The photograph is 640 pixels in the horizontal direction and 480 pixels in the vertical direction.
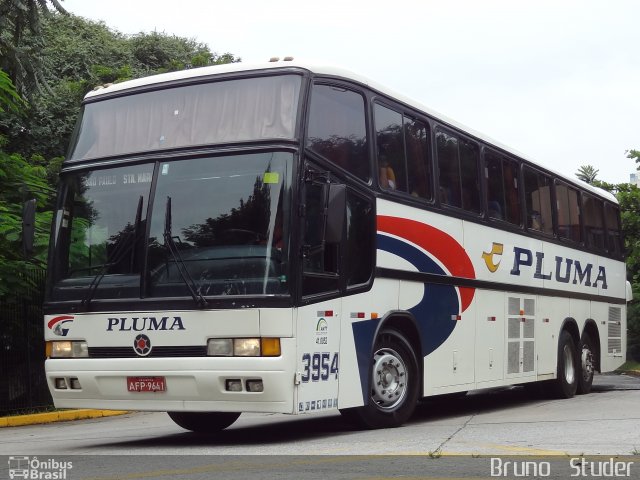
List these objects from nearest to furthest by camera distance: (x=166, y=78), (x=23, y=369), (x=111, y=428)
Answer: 1. (x=166, y=78)
2. (x=111, y=428)
3. (x=23, y=369)

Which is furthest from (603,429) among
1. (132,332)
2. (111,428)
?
(111,428)

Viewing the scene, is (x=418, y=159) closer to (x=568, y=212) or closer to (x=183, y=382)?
Answer: (x=183, y=382)

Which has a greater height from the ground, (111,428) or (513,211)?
(513,211)

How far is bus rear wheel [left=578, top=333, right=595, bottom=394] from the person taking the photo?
57.3 ft

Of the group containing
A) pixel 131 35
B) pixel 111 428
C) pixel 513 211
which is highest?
pixel 131 35

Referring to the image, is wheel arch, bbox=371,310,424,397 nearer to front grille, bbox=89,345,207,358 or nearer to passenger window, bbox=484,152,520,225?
front grille, bbox=89,345,207,358

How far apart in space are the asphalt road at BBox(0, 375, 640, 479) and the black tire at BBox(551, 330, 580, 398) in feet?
3.91

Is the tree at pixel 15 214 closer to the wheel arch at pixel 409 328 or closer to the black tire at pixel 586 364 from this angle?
the wheel arch at pixel 409 328

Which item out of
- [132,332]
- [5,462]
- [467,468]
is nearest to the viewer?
[467,468]

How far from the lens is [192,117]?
1007cm

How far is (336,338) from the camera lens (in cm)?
990

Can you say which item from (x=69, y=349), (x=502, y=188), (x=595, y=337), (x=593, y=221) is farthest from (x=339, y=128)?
(x=593, y=221)

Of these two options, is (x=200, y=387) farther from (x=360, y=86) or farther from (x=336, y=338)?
(x=360, y=86)

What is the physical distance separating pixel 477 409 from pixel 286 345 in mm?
6218
